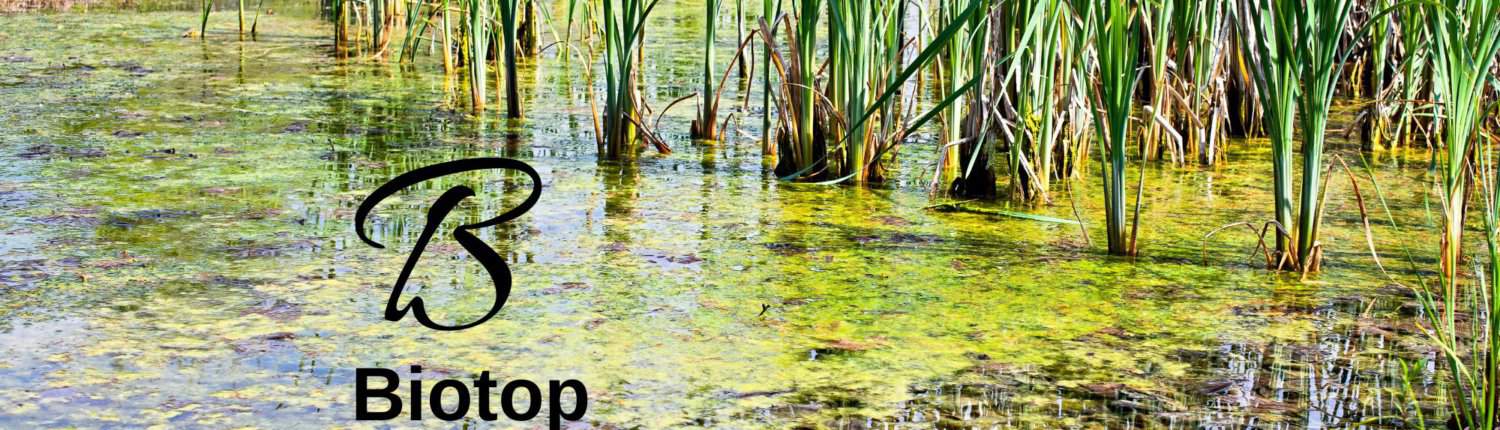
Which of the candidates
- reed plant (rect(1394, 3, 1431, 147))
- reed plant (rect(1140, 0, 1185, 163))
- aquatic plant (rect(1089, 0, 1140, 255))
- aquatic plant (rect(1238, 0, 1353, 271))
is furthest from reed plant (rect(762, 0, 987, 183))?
reed plant (rect(1394, 3, 1431, 147))

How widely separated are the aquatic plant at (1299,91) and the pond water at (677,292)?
8 centimetres

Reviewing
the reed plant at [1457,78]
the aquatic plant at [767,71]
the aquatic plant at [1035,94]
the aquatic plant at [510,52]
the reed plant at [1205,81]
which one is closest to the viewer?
the reed plant at [1457,78]

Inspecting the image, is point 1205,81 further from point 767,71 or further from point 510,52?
point 510,52

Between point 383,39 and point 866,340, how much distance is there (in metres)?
4.19

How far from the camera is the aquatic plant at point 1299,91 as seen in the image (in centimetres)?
253

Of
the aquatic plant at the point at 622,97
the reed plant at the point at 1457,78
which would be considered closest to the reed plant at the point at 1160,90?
the reed plant at the point at 1457,78

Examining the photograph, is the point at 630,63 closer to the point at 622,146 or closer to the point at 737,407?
the point at 622,146

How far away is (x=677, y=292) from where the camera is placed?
2.75 metres

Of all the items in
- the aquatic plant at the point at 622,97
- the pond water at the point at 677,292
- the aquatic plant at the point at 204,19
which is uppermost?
the aquatic plant at the point at 204,19

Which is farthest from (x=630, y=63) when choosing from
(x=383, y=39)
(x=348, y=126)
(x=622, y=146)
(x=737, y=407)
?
(x=383, y=39)

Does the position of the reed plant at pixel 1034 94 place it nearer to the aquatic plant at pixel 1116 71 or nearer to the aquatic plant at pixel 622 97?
the aquatic plant at pixel 1116 71

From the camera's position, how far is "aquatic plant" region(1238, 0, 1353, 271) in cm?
253

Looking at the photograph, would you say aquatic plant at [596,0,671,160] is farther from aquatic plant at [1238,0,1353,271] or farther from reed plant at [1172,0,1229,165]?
aquatic plant at [1238,0,1353,271]

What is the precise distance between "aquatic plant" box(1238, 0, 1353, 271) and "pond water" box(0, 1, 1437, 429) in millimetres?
83
